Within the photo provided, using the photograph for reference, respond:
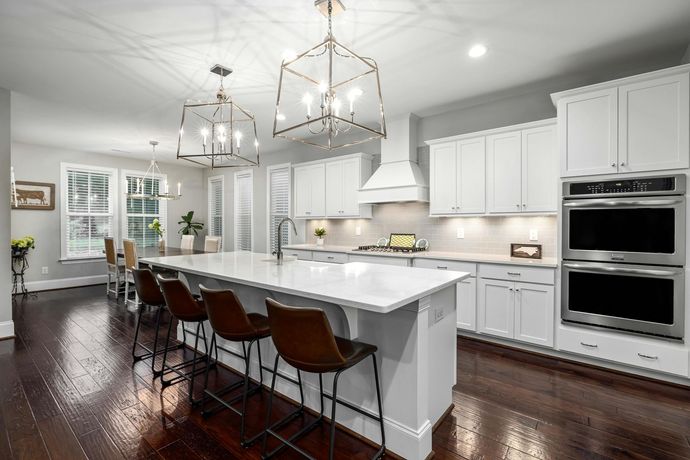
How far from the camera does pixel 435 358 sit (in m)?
2.06

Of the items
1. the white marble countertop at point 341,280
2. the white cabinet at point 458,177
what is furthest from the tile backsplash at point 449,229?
the white marble countertop at point 341,280

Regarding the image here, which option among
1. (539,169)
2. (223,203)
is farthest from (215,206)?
(539,169)

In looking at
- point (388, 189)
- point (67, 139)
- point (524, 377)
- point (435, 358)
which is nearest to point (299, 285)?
point (435, 358)

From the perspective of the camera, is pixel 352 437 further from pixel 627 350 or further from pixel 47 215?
pixel 47 215

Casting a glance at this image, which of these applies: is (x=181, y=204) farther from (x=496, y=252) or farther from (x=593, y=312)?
(x=593, y=312)

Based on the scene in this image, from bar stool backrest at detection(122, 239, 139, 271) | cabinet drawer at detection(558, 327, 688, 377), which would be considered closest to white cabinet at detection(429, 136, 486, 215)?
cabinet drawer at detection(558, 327, 688, 377)

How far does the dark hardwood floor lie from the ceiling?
276cm

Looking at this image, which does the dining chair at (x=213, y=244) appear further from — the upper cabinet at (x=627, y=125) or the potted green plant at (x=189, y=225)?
the upper cabinet at (x=627, y=125)

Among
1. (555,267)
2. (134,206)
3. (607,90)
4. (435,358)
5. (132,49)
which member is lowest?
(435,358)

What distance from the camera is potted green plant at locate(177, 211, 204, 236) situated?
25.8ft

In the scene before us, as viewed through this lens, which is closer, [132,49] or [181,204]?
[132,49]

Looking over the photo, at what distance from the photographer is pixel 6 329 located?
378 centimetres

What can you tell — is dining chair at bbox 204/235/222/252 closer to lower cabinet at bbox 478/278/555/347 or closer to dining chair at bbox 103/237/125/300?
dining chair at bbox 103/237/125/300

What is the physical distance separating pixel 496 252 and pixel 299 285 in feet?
9.82
